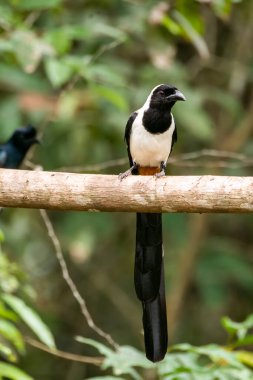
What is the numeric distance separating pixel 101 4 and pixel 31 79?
28.6 inches

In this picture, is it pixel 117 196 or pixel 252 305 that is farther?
pixel 252 305

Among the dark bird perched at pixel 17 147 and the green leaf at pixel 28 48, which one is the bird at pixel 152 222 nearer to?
the green leaf at pixel 28 48

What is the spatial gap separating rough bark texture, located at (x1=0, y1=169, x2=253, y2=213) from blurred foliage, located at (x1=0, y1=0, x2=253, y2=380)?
100cm

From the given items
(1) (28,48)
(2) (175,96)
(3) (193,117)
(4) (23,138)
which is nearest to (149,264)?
(2) (175,96)

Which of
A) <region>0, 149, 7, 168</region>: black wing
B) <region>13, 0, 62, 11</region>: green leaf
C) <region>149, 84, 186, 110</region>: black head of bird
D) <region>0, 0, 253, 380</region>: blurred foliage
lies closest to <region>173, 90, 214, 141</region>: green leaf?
<region>0, 0, 253, 380</region>: blurred foliage

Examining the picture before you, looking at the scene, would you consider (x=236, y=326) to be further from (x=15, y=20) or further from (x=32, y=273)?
(x=32, y=273)

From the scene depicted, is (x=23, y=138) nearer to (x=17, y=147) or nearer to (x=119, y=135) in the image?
(x=17, y=147)

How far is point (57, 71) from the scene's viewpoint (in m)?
3.97

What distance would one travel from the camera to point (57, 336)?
6723mm

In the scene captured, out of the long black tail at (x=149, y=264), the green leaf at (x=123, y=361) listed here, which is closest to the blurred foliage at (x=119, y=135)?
the long black tail at (x=149, y=264)

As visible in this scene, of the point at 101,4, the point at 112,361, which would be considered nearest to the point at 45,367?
the point at 101,4

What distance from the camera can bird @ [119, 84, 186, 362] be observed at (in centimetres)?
354

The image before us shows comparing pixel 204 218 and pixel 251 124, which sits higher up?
pixel 251 124

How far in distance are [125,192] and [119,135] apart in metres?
2.46
